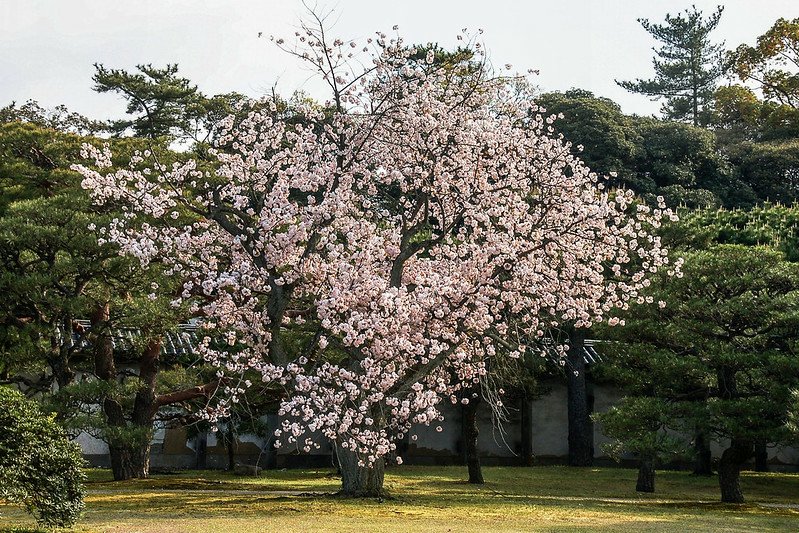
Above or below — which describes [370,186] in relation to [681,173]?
below

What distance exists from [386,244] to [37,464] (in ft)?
23.9

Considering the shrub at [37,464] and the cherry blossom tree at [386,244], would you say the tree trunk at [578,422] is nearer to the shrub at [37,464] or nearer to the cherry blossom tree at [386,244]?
the cherry blossom tree at [386,244]

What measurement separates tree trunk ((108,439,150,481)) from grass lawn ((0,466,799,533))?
49 cm

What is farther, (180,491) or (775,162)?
(775,162)

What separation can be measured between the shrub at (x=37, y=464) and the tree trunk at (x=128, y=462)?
8.62 meters

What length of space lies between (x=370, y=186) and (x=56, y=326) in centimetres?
649

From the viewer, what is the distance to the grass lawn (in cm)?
1178

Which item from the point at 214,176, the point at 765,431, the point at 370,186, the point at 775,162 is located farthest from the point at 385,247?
the point at 775,162

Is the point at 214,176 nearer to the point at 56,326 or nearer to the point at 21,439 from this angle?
the point at 56,326

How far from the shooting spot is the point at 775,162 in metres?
40.5

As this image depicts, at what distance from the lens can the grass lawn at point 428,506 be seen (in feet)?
38.7

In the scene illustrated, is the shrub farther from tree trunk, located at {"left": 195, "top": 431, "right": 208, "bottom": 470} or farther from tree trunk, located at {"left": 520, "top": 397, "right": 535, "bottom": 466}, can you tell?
tree trunk, located at {"left": 520, "top": 397, "right": 535, "bottom": 466}

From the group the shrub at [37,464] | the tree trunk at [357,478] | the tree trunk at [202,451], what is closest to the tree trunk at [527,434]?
the tree trunk at [202,451]

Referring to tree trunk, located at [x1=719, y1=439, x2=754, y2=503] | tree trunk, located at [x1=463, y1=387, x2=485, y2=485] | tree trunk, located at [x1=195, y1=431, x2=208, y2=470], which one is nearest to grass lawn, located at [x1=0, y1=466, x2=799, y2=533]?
tree trunk, located at [x1=719, y1=439, x2=754, y2=503]
